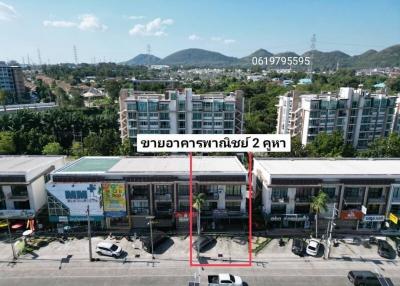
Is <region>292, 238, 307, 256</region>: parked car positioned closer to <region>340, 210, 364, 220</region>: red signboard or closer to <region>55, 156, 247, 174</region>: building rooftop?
<region>340, 210, 364, 220</region>: red signboard

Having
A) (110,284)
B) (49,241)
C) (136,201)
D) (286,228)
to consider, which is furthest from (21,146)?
(286,228)

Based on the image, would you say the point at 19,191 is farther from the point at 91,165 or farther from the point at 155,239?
the point at 155,239

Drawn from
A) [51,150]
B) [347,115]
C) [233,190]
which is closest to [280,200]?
[233,190]

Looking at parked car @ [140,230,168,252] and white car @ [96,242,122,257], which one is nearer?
white car @ [96,242,122,257]

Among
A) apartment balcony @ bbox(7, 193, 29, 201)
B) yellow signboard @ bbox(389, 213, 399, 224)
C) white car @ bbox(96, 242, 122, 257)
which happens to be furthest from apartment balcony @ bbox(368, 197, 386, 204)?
apartment balcony @ bbox(7, 193, 29, 201)

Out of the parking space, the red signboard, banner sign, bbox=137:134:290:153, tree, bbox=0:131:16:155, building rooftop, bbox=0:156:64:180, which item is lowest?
the parking space

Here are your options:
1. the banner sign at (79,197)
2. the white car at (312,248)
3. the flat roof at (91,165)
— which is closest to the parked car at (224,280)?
the white car at (312,248)

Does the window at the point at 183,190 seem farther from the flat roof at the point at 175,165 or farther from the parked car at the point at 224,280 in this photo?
the parked car at the point at 224,280
